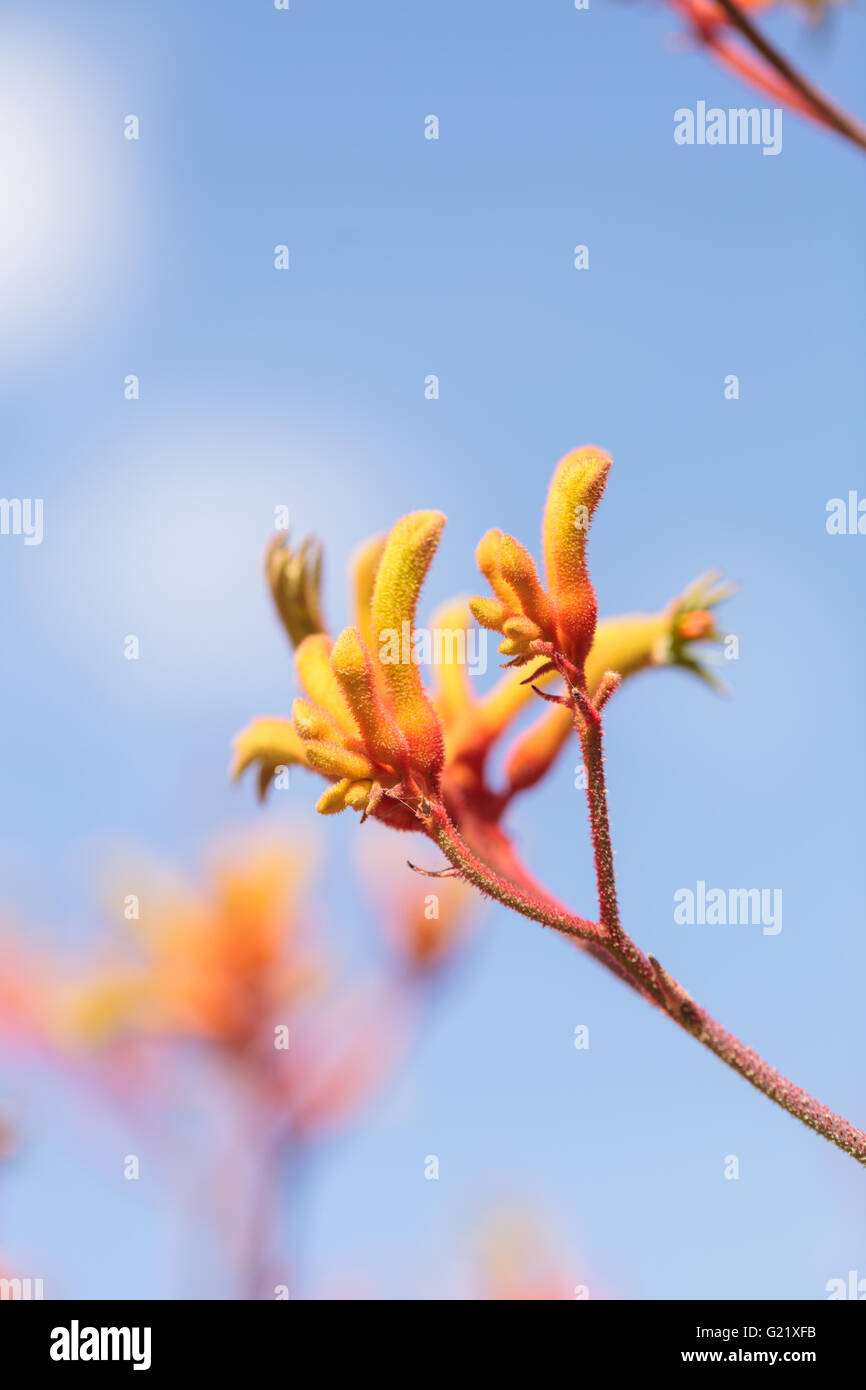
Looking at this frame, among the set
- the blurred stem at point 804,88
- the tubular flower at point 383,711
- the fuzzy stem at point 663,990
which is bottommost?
the fuzzy stem at point 663,990

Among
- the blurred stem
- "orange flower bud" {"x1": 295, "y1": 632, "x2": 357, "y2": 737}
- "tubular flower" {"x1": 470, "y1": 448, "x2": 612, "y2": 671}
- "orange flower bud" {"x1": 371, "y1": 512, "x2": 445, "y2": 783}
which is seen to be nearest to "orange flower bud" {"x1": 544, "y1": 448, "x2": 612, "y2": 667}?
"tubular flower" {"x1": 470, "y1": 448, "x2": 612, "y2": 671}

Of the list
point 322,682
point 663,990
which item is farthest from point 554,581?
point 663,990

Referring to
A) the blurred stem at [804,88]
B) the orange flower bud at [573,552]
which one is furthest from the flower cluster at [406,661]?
the blurred stem at [804,88]

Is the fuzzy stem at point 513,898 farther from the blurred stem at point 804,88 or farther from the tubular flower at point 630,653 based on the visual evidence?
the blurred stem at point 804,88
